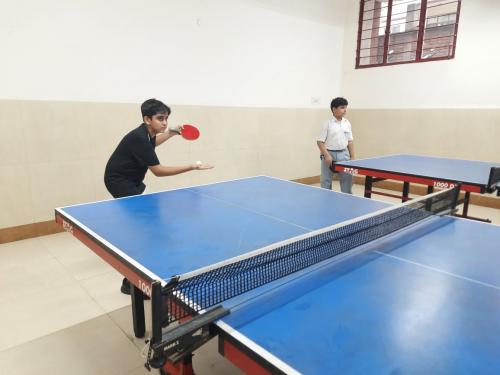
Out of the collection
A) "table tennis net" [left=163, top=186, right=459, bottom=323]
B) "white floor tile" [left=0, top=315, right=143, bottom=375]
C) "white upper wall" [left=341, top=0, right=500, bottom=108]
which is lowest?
"white floor tile" [left=0, top=315, right=143, bottom=375]

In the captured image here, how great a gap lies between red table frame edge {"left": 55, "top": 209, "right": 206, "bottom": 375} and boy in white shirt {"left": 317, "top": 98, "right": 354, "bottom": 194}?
3176 millimetres

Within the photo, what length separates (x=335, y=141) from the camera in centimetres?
489


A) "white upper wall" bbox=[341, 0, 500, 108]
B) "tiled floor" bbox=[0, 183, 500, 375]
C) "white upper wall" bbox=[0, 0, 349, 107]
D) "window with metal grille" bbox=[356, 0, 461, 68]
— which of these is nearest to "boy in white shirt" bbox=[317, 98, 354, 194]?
"white upper wall" bbox=[0, 0, 349, 107]


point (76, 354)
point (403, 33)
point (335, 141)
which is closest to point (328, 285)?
point (76, 354)

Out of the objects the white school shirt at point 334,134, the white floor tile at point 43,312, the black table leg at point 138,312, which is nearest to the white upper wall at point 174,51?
the white school shirt at point 334,134

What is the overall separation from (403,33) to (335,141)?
11.1ft

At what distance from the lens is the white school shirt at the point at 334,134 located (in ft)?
16.0

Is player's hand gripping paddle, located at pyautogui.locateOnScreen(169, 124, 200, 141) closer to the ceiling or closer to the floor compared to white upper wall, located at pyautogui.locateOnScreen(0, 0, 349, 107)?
closer to the floor

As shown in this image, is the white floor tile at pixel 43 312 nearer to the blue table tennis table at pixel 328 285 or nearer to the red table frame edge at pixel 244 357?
the blue table tennis table at pixel 328 285

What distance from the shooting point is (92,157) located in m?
4.48

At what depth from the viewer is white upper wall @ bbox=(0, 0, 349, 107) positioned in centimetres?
392

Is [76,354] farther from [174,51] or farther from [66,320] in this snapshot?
[174,51]

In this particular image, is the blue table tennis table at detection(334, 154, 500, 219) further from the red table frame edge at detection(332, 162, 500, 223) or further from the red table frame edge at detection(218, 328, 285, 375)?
the red table frame edge at detection(218, 328, 285, 375)

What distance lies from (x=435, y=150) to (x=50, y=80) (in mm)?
5950
